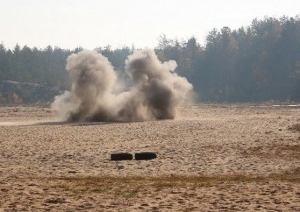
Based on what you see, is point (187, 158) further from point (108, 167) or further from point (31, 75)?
point (31, 75)

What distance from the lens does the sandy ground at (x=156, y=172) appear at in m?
14.9

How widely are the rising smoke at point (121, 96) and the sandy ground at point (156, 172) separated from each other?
20519 millimetres

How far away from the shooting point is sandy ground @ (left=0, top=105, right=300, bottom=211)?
1490cm

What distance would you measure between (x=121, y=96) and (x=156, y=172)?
43396 millimetres

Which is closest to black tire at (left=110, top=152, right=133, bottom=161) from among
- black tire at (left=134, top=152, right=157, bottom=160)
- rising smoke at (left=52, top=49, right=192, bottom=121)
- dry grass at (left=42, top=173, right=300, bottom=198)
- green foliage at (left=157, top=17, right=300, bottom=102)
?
black tire at (left=134, top=152, right=157, bottom=160)

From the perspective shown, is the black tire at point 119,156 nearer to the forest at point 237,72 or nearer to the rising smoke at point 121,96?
the rising smoke at point 121,96

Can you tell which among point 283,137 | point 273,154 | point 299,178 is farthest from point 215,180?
point 283,137

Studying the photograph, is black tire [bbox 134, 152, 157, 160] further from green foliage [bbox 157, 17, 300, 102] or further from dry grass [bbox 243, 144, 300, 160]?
green foliage [bbox 157, 17, 300, 102]

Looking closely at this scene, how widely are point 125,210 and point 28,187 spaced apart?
15.1ft

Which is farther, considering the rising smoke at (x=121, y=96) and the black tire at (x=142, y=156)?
the rising smoke at (x=121, y=96)

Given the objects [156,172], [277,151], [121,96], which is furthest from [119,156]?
[121,96]

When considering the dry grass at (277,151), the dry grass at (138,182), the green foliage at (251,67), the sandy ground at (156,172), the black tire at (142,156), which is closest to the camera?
the sandy ground at (156,172)

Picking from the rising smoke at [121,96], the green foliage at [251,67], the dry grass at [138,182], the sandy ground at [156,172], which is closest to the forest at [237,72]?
the green foliage at [251,67]

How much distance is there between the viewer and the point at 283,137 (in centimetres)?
3459
